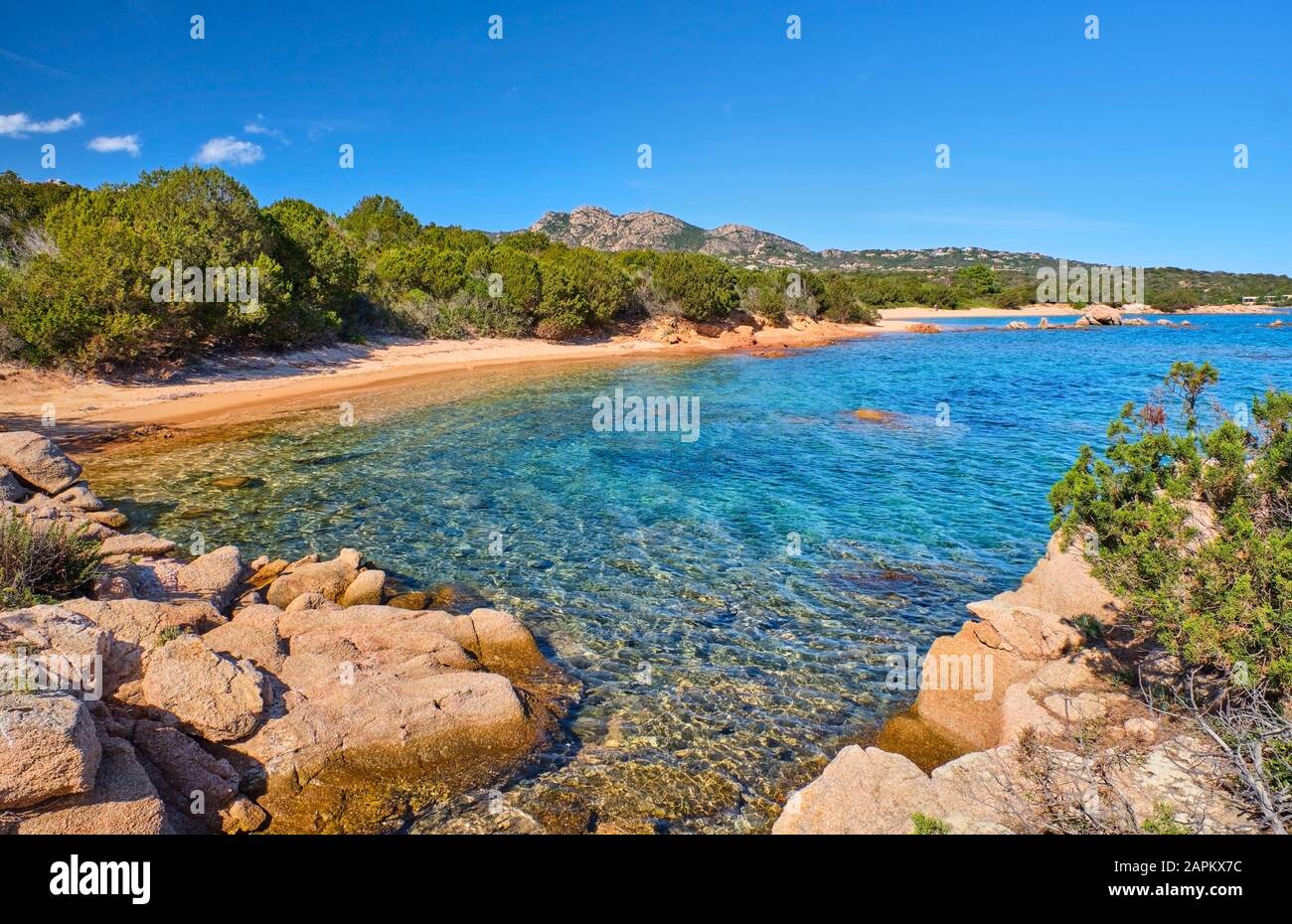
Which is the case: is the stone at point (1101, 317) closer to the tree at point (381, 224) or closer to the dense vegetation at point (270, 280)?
the dense vegetation at point (270, 280)

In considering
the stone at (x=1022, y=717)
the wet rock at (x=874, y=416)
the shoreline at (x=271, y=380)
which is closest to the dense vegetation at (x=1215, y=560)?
the stone at (x=1022, y=717)

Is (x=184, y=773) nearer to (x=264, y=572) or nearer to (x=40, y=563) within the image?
(x=40, y=563)

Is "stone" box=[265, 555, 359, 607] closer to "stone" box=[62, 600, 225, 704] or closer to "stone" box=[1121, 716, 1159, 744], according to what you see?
"stone" box=[62, 600, 225, 704]

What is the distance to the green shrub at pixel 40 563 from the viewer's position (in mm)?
6941

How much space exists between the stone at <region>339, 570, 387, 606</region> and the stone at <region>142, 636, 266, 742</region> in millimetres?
2960

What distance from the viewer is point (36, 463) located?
12.6m

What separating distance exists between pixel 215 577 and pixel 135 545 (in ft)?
7.31

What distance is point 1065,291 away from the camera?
A: 104812 mm

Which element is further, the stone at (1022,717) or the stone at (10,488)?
the stone at (10,488)

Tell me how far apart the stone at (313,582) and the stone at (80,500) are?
18.3ft

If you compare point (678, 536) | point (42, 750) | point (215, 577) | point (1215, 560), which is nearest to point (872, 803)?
point (1215, 560)

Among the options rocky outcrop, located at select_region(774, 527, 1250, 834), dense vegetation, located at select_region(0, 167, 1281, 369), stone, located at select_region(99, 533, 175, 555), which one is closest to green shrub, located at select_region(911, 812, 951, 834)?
rocky outcrop, located at select_region(774, 527, 1250, 834)
